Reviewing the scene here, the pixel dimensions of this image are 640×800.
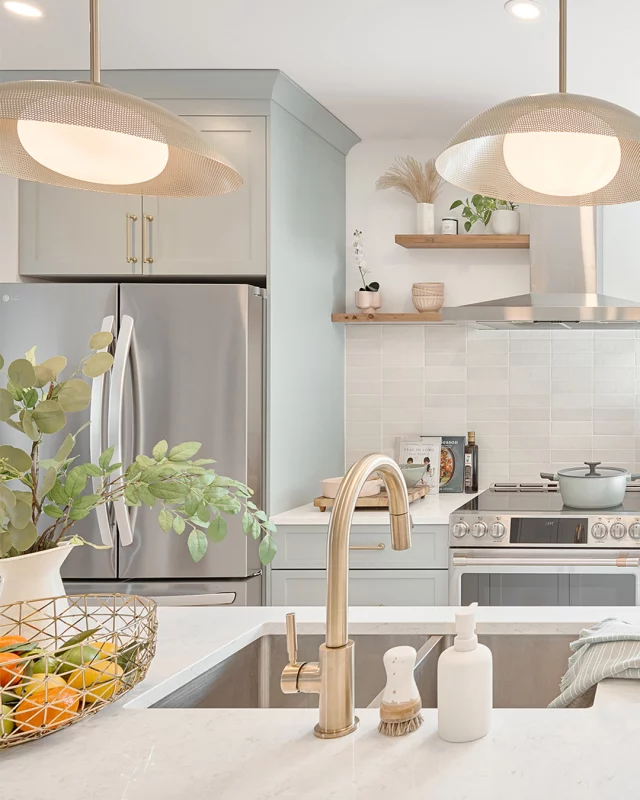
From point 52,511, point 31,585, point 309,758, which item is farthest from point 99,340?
point 309,758

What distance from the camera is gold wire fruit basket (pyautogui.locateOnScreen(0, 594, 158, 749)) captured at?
0.91m

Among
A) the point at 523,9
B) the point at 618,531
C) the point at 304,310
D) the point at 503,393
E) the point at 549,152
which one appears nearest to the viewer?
the point at 549,152

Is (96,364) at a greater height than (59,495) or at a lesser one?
greater

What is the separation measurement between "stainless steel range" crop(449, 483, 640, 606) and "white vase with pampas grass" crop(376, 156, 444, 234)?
141 cm

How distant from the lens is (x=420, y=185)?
11.4 feet

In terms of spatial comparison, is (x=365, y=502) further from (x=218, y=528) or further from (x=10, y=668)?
(x=10, y=668)

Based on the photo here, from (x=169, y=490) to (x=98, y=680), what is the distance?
0.90ft

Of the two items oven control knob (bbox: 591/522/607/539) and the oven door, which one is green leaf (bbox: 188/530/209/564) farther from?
oven control knob (bbox: 591/522/607/539)

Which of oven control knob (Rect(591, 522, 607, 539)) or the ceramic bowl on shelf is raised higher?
the ceramic bowl on shelf

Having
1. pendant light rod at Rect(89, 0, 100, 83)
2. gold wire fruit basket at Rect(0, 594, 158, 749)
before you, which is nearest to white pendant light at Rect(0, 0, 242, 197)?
pendant light rod at Rect(89, 0, 100, 83)

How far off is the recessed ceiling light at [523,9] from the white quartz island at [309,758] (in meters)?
1.93

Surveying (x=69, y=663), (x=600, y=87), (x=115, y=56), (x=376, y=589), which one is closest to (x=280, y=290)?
→ (x=115, y=56)

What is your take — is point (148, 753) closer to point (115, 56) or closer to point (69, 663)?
point (69, 663)

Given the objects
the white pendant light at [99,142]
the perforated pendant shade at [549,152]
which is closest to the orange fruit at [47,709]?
the white pendant light at [99,142]
